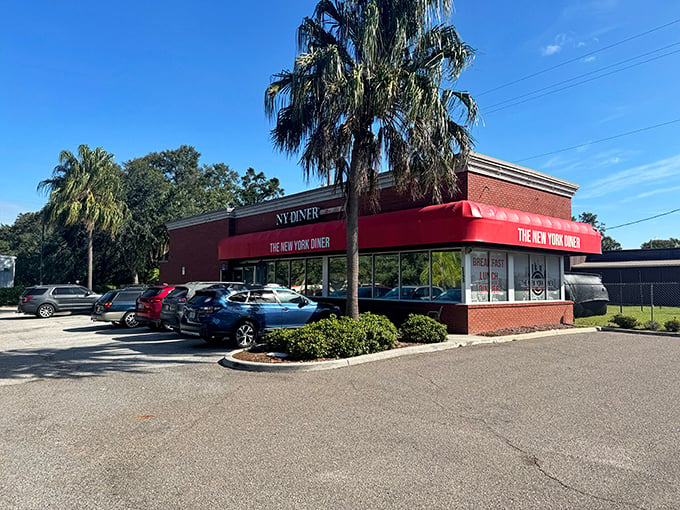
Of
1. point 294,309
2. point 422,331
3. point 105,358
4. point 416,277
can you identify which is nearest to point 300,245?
point 416,277

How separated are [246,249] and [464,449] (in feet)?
63.1

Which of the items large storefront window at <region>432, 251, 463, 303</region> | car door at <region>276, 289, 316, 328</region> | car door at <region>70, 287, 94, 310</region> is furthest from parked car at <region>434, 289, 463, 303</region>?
car door at <region>70, 287, 94, 310</region>

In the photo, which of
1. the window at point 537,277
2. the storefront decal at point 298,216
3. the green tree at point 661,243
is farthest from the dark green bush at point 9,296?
the green tree at point 661,243

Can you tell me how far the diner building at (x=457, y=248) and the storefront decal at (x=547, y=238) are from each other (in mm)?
34

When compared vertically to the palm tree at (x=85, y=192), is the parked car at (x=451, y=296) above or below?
below

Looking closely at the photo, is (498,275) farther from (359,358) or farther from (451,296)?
(359,358)

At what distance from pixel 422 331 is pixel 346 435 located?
7358mm

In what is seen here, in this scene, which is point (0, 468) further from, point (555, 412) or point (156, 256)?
point (156, 256)

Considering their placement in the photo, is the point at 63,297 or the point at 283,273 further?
the point at 63,297

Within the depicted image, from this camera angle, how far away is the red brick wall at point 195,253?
Answer: 89.8ft

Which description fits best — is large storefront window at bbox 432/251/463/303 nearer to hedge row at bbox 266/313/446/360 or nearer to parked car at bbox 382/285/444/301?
parked car at bbox 382/285/444/301

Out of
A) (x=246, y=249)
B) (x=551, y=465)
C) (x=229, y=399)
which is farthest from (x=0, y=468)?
(x=246, y=249)

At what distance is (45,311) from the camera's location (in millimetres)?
24703

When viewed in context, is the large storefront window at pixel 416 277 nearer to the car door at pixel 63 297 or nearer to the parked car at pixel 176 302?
the parked car at pixel 176 302
